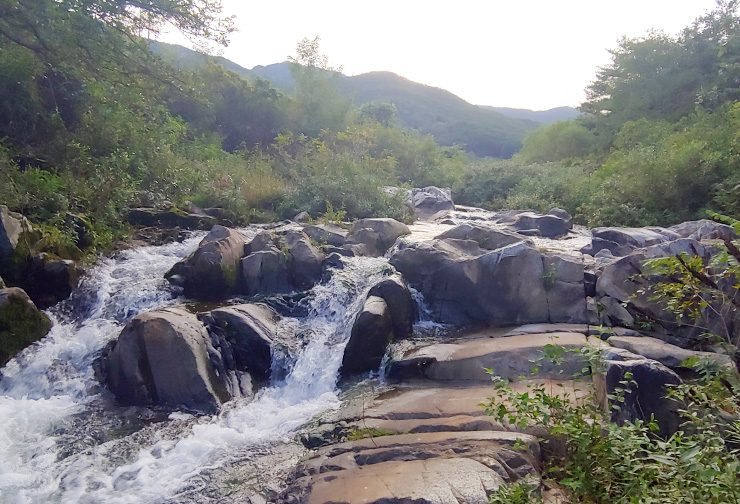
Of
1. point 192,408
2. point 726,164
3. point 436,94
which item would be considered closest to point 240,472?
point 192,408

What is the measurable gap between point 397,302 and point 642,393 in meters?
3.47

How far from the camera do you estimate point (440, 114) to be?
6531cm

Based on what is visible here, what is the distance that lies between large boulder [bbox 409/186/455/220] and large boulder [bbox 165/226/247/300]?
669 cm

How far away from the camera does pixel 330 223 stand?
34.0ft

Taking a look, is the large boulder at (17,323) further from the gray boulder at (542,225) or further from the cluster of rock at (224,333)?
the gray boulder at (542,225)

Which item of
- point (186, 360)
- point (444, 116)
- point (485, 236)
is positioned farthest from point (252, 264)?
point (444, 116)

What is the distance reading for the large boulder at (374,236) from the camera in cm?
934

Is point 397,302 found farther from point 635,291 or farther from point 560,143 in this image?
point 560,143

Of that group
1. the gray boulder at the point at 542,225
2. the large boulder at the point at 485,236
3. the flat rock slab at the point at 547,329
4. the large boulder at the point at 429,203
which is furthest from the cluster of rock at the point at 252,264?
the large boulder at the point at 429,203

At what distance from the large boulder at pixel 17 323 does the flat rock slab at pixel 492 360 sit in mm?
4669

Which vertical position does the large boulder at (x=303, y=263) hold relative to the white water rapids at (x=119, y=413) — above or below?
above

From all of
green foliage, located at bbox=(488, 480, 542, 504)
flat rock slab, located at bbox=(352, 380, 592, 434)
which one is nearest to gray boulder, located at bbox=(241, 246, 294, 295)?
flat rock slab, located at bbox=(352, 380, 592, 434)

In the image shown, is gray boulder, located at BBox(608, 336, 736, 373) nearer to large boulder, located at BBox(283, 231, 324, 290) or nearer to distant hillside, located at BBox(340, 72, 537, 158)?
large boulder, located at BBox(283, 231, 324, 290)

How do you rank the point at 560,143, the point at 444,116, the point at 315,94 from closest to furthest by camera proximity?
the point at 315,94 < the point at 560,143 < the point at 444,116
